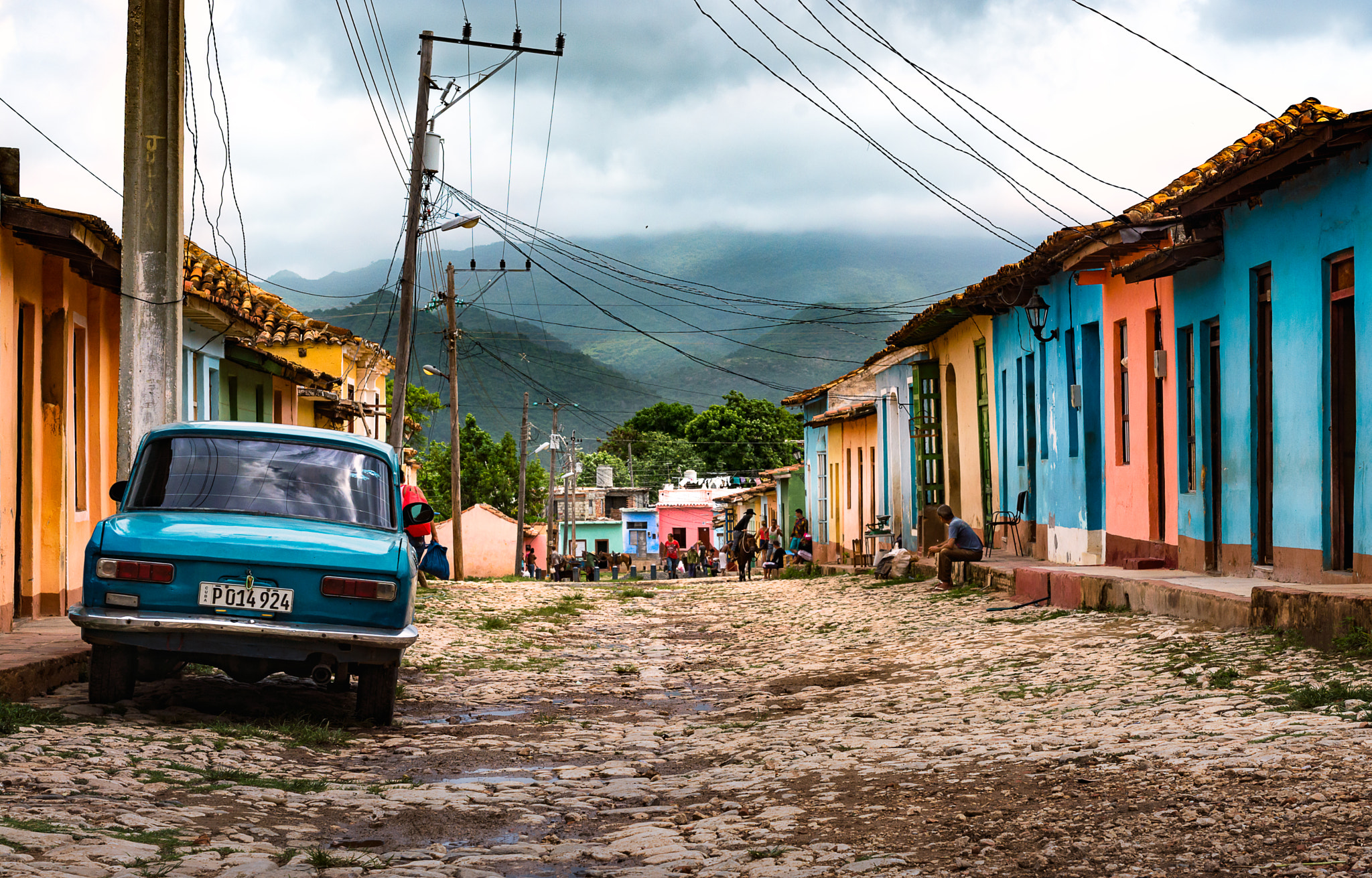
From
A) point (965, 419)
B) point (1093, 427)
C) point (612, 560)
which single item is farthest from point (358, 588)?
point (612, 560)

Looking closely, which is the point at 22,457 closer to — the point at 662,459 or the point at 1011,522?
the point at 1011,522

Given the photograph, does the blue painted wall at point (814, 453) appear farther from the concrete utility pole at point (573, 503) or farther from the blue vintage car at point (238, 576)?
the blue vintage car at point (238, 576)

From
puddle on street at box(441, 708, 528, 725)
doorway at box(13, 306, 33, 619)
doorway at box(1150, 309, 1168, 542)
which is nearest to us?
puddle on street at box(441, 708, 528, 725)

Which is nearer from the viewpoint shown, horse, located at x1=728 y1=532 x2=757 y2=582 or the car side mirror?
the car side mirror

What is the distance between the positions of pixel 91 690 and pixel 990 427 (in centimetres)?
1871

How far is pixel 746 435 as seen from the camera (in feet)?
310

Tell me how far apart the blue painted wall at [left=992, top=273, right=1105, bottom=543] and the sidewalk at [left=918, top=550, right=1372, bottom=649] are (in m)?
1.26

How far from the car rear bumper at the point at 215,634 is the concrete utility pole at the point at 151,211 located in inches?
116

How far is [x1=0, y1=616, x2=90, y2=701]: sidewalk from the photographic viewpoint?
26.8 ft

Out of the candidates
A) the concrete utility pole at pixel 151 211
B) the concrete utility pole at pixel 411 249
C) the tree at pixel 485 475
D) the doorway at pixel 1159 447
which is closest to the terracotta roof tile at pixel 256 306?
the concrete utility pole at pixel 411 249

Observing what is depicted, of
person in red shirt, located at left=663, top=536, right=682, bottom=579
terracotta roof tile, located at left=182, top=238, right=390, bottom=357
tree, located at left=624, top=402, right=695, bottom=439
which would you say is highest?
tree, located at left=624, top=402, right=695, bottom=439

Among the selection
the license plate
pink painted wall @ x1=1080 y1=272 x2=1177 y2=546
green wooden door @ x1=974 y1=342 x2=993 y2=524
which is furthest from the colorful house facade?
green wooden door @ x1=974 y1=342 x2=993 y2=524

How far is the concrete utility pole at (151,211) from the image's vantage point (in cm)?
1053

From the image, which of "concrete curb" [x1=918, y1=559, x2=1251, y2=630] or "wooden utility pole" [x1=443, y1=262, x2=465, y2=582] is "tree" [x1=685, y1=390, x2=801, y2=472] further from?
"concrete curb" [x1=918, y1=559, x2=1251, y2=630]
